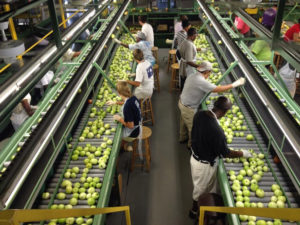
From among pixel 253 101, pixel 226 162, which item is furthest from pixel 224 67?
pixel 226 162

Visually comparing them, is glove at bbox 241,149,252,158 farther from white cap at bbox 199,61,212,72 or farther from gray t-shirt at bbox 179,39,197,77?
gray t-shirt at bbox 179,39,197,77

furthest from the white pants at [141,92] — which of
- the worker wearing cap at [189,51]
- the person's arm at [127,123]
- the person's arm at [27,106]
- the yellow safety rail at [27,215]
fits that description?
the yellow safety rail at [27,215]

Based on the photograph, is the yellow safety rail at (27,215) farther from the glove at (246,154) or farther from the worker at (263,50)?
the worker at (263,50)

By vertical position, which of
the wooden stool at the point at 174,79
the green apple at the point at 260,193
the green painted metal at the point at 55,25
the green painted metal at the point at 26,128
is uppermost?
the green painted metal at the point at 55,25

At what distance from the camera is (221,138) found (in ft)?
13.8

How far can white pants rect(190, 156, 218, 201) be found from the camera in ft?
15.0

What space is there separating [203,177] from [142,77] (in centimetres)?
300

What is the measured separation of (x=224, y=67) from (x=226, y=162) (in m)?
3.63

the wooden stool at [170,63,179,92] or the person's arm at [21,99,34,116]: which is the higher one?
the person's arm at [21,99,34,116]

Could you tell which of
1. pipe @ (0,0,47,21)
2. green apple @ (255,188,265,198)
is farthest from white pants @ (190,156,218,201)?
pipe @ (0,0,47,21)

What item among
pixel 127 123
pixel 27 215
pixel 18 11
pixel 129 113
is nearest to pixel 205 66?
pixel 129 113

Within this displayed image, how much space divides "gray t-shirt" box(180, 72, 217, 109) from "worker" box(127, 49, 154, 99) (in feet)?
3.88

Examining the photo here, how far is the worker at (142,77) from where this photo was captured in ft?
21.7

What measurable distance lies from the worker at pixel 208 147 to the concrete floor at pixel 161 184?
0.78 meters
